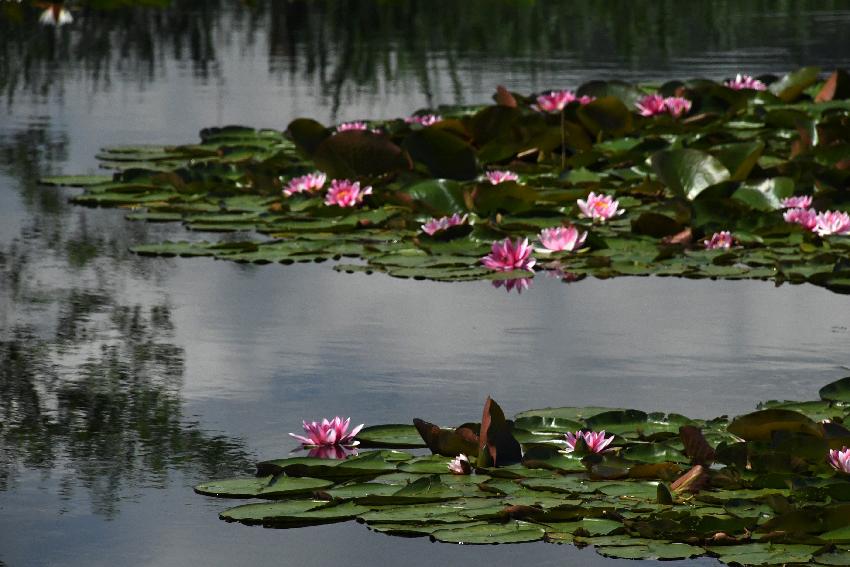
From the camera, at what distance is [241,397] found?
411cm

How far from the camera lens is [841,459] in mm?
3346

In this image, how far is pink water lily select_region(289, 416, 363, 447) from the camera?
369 cm

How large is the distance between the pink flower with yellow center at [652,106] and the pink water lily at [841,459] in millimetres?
4745

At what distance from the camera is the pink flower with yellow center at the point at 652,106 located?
26.3 feet

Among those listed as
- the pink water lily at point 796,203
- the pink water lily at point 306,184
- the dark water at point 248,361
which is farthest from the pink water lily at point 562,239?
the pink water lily at point 306,184

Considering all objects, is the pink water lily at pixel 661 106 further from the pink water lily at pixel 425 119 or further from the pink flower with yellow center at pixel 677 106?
the pink water lily at pixel 425 119

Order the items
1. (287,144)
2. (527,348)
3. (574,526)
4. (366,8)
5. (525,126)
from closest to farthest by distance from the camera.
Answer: (574,526) → (527,348) → (525,126) → (287,144) → (366,8)

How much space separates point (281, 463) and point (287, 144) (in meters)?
4.80

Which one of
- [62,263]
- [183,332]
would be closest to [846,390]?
[183,332]

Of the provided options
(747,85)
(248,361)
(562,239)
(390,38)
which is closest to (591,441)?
(248,361)

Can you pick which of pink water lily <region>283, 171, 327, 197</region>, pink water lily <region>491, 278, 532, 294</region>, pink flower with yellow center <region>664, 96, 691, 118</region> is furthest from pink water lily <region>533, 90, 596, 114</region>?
pink water lily <region>491, 278, 532, 294</region>

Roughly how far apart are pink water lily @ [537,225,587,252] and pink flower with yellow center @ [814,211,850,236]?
31.6 inches

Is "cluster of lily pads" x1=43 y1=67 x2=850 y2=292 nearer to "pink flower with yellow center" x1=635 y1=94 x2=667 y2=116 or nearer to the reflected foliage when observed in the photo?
"pink flower with yellow center" x1=635 y1=94 x2=667 y2=116

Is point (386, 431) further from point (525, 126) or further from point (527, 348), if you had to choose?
point (525, 126)
